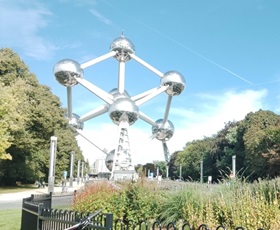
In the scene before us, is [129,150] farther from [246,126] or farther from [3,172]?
[246,126]

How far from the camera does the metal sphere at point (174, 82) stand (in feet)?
143

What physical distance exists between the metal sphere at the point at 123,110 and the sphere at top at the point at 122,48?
739cm

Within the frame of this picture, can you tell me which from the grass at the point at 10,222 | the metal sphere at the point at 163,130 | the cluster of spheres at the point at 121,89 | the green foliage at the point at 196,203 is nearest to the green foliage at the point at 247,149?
the metal sphere at the point at 163,130

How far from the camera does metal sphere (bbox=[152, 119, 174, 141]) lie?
158 ft

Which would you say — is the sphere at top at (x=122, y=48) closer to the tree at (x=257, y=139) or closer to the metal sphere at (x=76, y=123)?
the metal sphere at (x=76, y=123)

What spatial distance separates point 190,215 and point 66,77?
3305cm

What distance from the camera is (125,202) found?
11281 mm

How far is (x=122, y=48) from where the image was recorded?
43219mm

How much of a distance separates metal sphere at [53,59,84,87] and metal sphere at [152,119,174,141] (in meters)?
12.3

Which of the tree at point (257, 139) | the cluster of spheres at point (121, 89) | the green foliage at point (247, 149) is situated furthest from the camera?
the tree at point (257, 139)

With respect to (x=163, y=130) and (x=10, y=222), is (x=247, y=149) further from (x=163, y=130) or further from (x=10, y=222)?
(x=10, y=222)

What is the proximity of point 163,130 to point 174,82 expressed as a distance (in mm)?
7253

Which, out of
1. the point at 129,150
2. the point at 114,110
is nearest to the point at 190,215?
the point at 114,110

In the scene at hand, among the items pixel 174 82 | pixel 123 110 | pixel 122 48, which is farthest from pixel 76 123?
pixel 174 82
